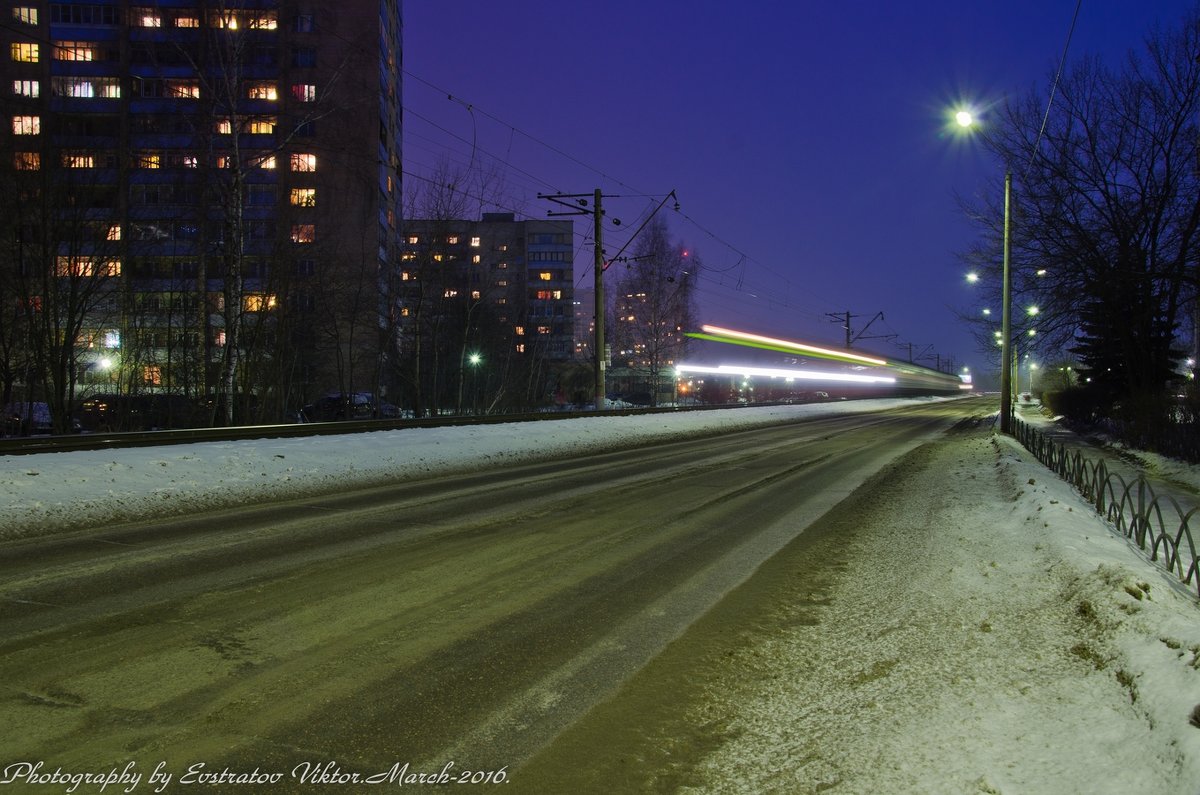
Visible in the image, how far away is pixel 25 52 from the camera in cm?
5997

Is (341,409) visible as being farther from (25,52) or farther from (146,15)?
(25,52)

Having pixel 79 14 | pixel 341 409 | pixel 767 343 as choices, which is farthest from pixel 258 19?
pixel 79 14

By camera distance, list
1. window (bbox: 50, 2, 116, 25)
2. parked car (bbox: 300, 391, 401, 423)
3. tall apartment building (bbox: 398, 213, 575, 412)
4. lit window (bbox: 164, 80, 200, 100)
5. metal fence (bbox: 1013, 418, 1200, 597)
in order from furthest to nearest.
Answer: window (bbox: 50, 2, 116, 25)
parked car (bbox: 300, 391, 401, 423)
tall apartment building (bbox: 398, 213, 575, 412)
lit window (bbox: 164, 80, 200, 100)
metal fence (bbox: 1013, 418, 1200, 597)

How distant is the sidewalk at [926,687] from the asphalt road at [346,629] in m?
0.45

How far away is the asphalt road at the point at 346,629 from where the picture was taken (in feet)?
11.2

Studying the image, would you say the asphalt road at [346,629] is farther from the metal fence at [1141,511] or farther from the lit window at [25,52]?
the lit window at [25,52]

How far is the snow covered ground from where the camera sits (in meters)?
3.12

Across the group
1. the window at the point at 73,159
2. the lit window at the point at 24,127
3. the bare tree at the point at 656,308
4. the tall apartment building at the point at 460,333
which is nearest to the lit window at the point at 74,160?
the window at the point at 73,159

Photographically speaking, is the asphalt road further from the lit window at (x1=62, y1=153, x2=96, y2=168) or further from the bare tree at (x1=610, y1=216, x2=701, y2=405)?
the bare tree at (x1=610, y1=216, x2=701, y2=405)

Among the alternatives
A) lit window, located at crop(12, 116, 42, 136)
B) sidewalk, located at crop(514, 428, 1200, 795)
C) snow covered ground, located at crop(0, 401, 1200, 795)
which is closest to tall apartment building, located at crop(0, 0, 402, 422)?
lit window, located at crop(12, 116, 42, 136)

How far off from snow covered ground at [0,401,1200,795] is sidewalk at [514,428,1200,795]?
0.01 m

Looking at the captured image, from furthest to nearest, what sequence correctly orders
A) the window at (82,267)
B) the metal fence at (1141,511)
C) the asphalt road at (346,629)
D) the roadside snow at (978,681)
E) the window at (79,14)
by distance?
the window at (79,14)
the window at (82,267)
the metal fence at (1141,511)
the asphalt road at (346,629)
the roadside snow at (978,681)

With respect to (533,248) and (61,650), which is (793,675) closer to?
(61,650)

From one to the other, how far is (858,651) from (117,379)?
3055cm
